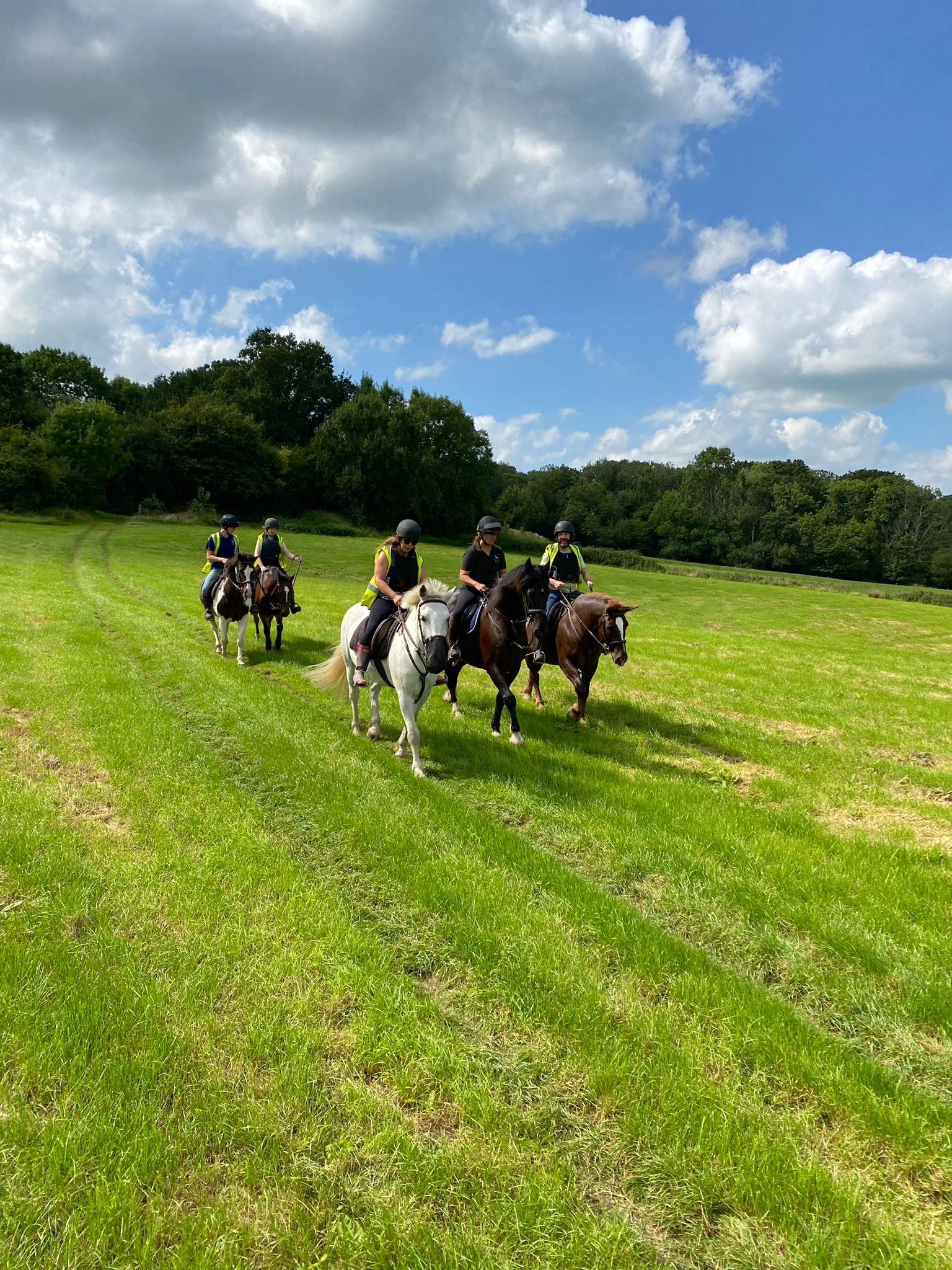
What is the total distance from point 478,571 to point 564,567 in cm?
192

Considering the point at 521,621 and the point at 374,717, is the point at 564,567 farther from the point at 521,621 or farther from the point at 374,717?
the point at 374,717

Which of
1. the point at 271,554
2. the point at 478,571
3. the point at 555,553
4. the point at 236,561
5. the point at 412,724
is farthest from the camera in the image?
the point at 271,554

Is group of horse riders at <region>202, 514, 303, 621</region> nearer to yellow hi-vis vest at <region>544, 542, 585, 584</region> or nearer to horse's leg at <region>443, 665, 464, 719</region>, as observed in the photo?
horse's leg at <region>443, 665, 464, 719</region>

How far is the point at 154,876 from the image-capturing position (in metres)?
4.91

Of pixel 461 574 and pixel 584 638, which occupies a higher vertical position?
pixel 461 574

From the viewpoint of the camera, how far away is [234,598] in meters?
13.0

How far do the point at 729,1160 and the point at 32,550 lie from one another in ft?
122

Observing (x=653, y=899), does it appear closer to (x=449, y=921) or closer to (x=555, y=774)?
(x=449, y=921)

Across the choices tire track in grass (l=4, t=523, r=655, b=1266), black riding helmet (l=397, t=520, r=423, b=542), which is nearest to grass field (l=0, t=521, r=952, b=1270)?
tire track in grass (l=4, t=523, r=655, b=1266)

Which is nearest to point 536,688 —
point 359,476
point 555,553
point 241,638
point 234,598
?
point 555,553

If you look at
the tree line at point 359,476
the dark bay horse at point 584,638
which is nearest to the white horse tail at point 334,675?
the dark bay horse at point 584,638

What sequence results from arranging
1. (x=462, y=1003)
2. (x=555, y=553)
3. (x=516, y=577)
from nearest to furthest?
(x=462, y=1003)
(x=516, y=577)
(x=555, y=553)

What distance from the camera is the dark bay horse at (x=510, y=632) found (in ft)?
27.6

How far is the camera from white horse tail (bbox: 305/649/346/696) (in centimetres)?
958
